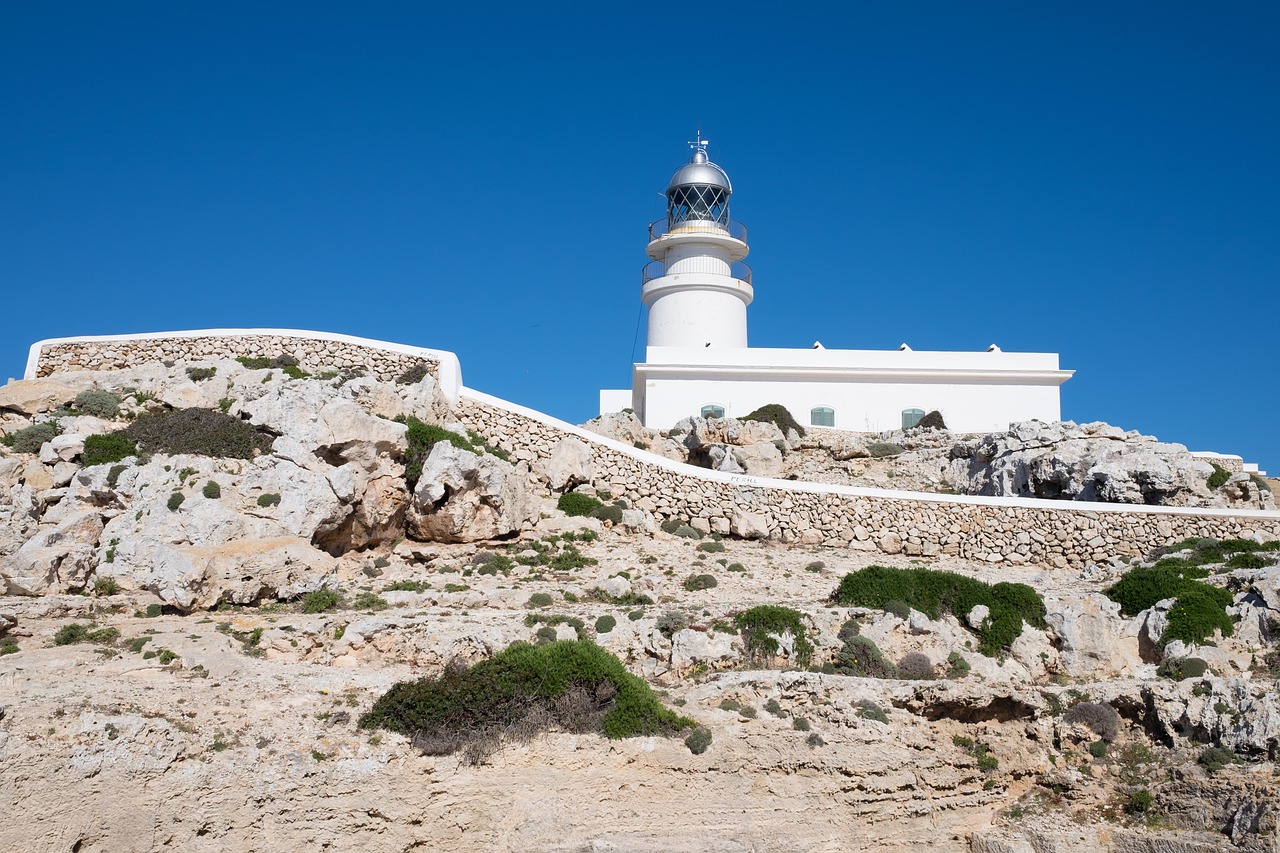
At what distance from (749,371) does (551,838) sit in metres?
23.7

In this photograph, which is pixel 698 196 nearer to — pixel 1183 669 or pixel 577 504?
pixel 577 504

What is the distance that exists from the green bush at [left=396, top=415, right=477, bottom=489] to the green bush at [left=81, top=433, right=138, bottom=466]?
473 cm

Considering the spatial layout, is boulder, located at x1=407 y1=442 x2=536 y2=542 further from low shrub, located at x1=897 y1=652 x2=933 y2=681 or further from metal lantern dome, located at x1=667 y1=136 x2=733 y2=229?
metal lantern dome, located at x1=667 y1=136 x2=733 y2=229

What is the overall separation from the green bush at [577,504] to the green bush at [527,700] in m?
8.62

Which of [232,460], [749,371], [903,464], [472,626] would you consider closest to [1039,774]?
[472,626]

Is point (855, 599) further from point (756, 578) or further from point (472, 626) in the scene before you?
point (472, 626)

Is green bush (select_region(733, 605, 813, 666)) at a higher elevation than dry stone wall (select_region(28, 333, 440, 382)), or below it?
below

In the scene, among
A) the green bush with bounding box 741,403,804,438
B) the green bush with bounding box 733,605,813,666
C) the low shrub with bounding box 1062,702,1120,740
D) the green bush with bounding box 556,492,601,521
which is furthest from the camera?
the green bush with bounding box 741,403,804,438

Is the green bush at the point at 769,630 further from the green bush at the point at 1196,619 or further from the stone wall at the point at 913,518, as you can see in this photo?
the stone wall at the point at 913,518

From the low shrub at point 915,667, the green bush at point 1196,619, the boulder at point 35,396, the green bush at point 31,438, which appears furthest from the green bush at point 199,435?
the green bush at point 1196,619

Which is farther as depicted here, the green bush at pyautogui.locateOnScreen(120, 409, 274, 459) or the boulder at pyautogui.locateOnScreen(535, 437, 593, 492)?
the boulder at pyautogui.locateOnScreen(535, 437, 593, 492)

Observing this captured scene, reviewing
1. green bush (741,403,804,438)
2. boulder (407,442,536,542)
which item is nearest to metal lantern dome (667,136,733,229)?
green bush (741,403,804,438)

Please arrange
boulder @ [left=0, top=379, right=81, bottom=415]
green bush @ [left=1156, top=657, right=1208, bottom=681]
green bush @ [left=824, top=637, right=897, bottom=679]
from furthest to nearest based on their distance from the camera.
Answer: boulder @ [left=0, top=379, right=81, bottom=415], green bush @ [left=1156, top=657, right=1208, bottom=681], green bush @ [left=824, top=637, right=897, bottom=679]

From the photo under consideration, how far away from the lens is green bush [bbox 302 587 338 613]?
16.5 metres
